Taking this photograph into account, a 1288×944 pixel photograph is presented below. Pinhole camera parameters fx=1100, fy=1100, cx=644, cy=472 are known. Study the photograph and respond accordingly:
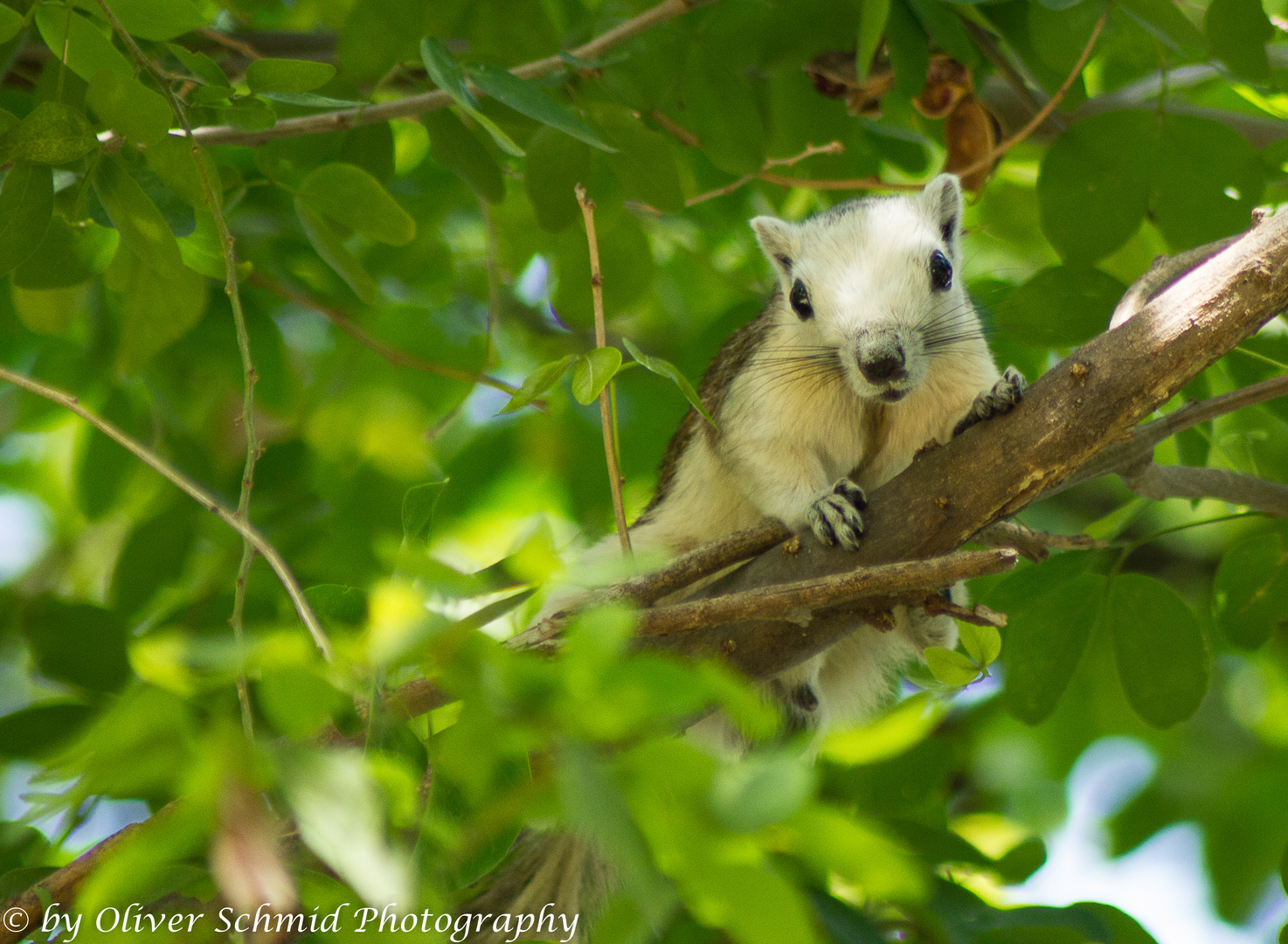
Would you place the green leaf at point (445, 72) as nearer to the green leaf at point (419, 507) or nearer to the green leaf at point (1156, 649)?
the green leaf at point (419, 507)

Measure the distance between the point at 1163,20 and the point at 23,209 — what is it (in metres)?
1.97

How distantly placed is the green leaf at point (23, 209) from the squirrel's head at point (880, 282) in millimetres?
1419

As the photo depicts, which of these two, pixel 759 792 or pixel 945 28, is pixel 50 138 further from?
pixel 945 28

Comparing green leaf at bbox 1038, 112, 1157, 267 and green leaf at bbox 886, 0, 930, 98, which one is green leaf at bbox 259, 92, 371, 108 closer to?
green leaf at bbox 886, 0, 930, 98

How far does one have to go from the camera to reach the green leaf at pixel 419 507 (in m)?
1.39

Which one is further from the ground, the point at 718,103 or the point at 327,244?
the point at 718,103

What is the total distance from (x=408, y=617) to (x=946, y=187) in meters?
2.13

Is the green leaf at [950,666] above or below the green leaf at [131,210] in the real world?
below

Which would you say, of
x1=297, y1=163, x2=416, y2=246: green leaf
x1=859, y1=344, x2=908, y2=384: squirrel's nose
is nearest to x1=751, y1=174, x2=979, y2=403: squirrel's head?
x1=859, y1=344, x2=908, y2=384: squirrel's nose

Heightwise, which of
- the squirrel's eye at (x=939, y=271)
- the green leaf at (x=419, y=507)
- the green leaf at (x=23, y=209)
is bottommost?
the squirrel's eye at (x=939, y=271)

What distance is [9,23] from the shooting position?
162 cm

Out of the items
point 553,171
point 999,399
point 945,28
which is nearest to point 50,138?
point 553,171

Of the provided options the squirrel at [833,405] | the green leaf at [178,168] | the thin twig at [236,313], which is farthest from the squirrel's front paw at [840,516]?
the green leaf at [178,168]

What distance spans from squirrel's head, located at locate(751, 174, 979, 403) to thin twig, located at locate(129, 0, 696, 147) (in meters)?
0.67
